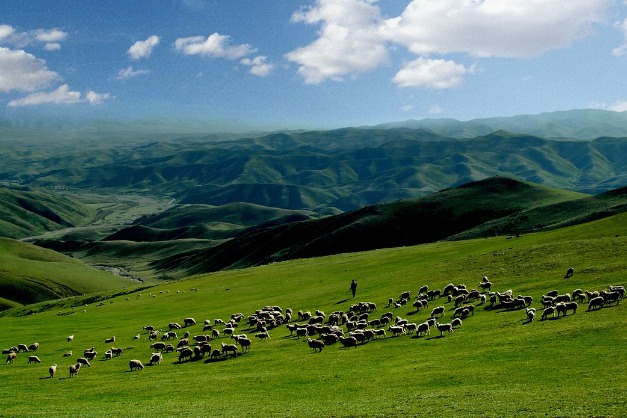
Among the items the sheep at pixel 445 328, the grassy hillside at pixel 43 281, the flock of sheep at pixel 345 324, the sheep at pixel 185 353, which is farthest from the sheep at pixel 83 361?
the grassy hillside at pixel 43 281

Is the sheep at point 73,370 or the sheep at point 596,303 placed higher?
the sheep at point 596,303

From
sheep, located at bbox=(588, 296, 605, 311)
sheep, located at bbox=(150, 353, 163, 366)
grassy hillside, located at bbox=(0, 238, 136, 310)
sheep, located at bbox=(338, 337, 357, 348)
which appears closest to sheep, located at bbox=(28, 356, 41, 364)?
sheep, located at bbox=(150, 353, 163, 366)

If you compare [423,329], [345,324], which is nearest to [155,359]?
[345,324]

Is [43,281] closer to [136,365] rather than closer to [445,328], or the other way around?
[136,365]

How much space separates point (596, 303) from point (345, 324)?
18.7 metres

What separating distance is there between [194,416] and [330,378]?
791 centimetres

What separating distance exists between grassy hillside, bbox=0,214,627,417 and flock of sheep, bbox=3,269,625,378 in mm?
783

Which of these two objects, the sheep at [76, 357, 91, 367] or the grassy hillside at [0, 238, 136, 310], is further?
the grassy hillside at [0, 238, 136, 310]

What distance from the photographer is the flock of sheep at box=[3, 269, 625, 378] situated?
36.2 metres

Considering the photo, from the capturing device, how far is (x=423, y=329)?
36375 mm

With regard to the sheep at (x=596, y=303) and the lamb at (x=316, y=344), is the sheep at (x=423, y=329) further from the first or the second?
the sheep at (x=596, y=303)

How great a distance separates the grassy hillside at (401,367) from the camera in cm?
2189

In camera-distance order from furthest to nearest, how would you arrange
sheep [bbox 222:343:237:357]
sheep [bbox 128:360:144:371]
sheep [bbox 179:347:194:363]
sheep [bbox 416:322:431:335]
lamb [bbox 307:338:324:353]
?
sheep [bbox 179:347:194:363], sheep [bbox 222:343:237:357], sheep [bbox 128:360:144:371], sheep [bbox 416:322:431:335], lamb [bbox 307:338:324:353]

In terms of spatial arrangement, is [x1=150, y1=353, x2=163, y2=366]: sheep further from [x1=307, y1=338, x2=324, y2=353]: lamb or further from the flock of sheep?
[x1=307, y1=338, x2=324, y2=353]: lamb
